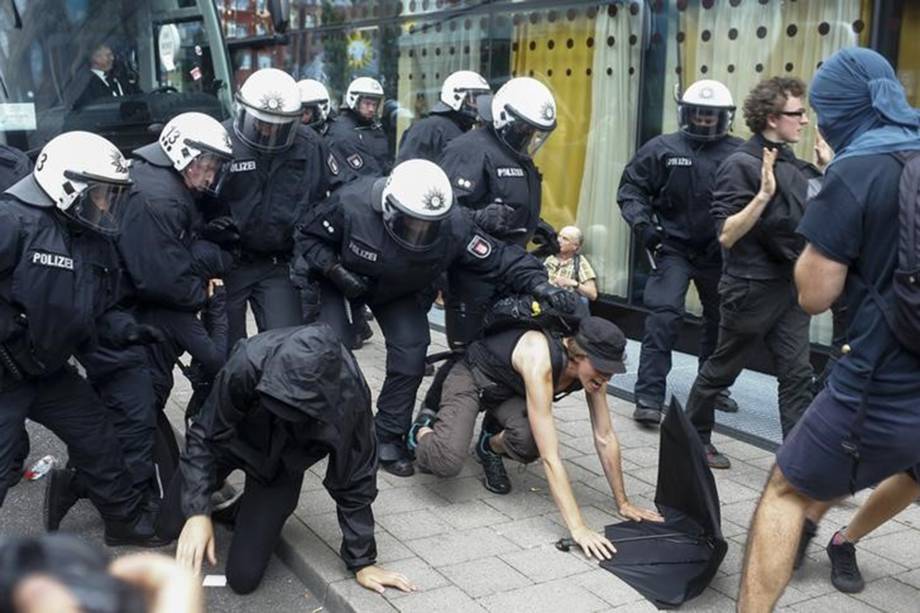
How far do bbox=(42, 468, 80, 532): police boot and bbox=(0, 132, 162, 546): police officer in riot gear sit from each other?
0.04 feet

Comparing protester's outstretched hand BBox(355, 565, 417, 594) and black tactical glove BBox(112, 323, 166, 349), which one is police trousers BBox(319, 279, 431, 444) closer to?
black tactical glove BBox(112, 323, 166, 349)

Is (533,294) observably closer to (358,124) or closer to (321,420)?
(321,420)

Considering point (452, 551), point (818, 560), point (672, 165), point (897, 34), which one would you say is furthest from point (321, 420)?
point (897, 34)

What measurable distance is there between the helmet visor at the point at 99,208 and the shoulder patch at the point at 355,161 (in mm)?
3748

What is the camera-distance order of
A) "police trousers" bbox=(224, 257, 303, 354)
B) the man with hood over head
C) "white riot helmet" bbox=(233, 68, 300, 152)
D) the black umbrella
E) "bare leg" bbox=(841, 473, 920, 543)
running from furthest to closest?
"police trousers" bbox=(224, 257, 303, 354) → "white riot helmet" bbox=(233, 68, 300, 152) → the black umbrella → "bare leg" bbox=(841, 473, 920, 543) → the man with hood over head

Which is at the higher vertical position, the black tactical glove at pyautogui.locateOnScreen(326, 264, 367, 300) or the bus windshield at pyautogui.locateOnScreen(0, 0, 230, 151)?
the bus windshield at pyautogui.locateOnScreen(0, 0, 230, 151)

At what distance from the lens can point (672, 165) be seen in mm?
6137

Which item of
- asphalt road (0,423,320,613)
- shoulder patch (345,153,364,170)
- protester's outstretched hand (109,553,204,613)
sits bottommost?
asphalt road (0,423,320,613)

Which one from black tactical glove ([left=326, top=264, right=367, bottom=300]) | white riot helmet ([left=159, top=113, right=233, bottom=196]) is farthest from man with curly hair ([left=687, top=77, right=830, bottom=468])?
white riot helmet ([left=159, top=113, right=233, bottom=196])

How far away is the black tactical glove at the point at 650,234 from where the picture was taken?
6.13m

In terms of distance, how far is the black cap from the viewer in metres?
4.45

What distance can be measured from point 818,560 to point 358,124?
5.66 meters

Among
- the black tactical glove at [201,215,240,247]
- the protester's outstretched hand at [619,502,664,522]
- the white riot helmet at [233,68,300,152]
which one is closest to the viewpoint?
the protester's outstretched hand at [619,502,664,522]

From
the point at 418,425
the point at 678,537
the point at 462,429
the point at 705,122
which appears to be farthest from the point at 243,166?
the point at 678,537
